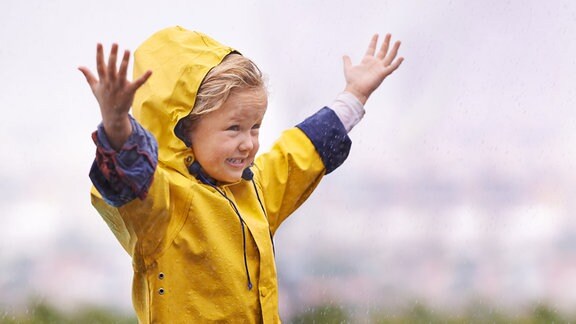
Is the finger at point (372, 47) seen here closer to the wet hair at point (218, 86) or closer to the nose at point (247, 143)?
the wet hair at point (218, 86)

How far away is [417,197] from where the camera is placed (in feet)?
23.2

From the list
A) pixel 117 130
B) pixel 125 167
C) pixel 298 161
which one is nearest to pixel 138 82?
pixel 117 130

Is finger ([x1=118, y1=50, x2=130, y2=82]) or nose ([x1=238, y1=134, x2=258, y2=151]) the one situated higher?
finger ([x1=118, y1=50, x2=130, y2=82])

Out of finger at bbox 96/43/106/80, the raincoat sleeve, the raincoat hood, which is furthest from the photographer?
the raincoat sleeve

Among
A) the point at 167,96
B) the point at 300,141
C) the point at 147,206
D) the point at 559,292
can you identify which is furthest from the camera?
the point at 559,292

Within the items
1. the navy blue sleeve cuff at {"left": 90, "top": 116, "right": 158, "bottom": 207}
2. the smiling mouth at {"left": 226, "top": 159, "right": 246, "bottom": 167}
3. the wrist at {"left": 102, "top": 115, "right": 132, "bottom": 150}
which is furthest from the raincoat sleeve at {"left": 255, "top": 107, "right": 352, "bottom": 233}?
the wrist at {"left": 102, "top": 115, "right": 132, "bottom": 150}

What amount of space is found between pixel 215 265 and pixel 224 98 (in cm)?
57

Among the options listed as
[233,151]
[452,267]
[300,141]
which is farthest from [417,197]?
[233,151]

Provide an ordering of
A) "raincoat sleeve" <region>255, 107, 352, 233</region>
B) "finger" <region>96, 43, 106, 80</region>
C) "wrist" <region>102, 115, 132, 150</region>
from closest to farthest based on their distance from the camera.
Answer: "finger" <region>96, 43, 106, 80</region>
"wrist" <region>102, 115, 132, 150</region>
"raincoat sleeve" <region>255, 107, 352, 233</region>

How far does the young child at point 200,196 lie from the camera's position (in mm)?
3736

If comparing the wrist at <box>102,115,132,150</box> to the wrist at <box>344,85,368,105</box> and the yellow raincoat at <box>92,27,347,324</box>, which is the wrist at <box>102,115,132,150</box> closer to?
the yellow raincoat at <box>92,27,347,324</box>

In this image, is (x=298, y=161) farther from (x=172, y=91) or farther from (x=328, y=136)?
(x=172, y=91)

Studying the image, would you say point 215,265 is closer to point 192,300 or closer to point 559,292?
point 192,300

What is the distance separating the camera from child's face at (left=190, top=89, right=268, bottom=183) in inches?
152
